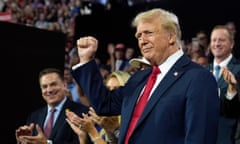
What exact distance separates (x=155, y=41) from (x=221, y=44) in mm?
1861

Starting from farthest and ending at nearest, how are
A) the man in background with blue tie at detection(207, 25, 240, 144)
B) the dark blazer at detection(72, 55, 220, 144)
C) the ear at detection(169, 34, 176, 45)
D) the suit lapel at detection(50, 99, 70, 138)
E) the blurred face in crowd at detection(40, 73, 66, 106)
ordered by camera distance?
the blurred face in crowd at detection(40, 73, 66, 106) → the suit lapel at detection(50, 99, 70, 138) → the man in background with blue tie at detection(207, 25, 240, 144) → the ear at detection(169, 34, 176, 45) → the dark blazer at detection(72, 55, 220, 144)

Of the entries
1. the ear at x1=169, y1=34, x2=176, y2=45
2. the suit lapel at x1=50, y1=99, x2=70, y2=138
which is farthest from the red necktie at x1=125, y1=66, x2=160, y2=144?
the suit lapel at x1=50, y1=99, x2=70, y2=138

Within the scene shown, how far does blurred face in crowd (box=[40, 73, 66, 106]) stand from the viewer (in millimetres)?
4191

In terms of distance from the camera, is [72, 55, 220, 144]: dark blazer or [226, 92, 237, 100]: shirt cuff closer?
[72, 55, 220, 144]: dark blazer

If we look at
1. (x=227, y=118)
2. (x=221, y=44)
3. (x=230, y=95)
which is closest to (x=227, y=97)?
(x=230, y=95)

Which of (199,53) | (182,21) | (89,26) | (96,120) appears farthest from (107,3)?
(96,120)

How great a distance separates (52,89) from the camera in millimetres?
4199

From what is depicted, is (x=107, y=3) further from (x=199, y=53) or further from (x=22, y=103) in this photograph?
(x=22, y=103)

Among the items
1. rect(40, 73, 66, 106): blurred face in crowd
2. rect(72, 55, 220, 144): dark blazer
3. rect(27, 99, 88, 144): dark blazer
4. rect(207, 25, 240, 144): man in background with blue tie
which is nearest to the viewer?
rect(72, 55, 220, 144): dark blazer

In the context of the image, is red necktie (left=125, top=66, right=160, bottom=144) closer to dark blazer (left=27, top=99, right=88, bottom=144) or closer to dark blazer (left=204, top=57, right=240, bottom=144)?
dark blazer (left=204, top=57, right=240, bottom=144)

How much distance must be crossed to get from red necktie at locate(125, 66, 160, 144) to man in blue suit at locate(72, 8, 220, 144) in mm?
20

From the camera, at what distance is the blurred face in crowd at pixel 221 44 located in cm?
402

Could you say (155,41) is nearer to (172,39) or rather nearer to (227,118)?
(172,39)

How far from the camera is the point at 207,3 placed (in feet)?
27.9
